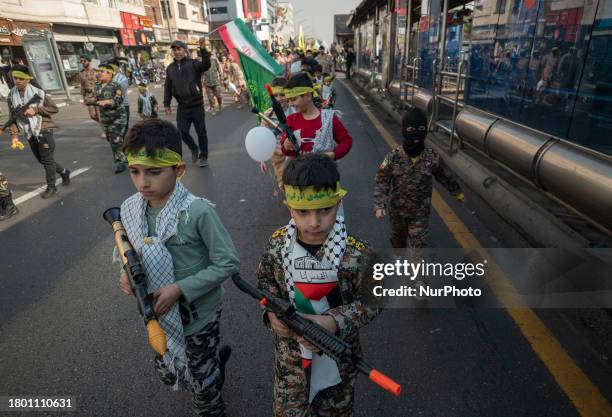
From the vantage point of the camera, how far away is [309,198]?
55.4 inches

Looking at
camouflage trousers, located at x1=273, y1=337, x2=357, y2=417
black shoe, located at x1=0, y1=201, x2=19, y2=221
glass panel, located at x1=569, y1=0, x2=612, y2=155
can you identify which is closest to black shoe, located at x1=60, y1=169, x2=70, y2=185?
black shoe, located at x1=0, y1=201, x2=19, y2=221

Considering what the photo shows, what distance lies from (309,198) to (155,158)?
0.73 meters

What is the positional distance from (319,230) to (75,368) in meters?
2.22

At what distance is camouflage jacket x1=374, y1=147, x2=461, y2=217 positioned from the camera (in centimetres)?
290

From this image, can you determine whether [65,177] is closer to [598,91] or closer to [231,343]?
[231,343]

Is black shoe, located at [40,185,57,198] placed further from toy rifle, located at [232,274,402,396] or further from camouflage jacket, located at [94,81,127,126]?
toy rifle, located at [232,274,402,396]

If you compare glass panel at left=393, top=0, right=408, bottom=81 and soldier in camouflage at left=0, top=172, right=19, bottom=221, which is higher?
glass panel at left=393, top=0, right=408, bottom=81

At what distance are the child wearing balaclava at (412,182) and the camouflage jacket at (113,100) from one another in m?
5.68

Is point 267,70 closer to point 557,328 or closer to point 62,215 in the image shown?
point 62,215

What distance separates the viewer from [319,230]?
1438 mm

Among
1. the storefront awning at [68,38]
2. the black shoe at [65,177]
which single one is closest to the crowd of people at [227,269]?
the black shoe at [65,177]

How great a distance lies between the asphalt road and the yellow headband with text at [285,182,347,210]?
55.7 inches

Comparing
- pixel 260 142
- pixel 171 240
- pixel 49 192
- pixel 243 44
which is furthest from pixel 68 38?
pixel 171 240
